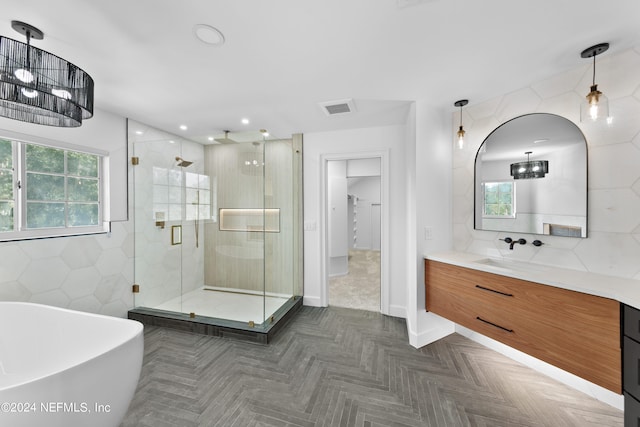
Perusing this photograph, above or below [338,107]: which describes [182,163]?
below

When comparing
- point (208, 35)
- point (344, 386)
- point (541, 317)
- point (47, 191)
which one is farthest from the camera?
point (47, 191)

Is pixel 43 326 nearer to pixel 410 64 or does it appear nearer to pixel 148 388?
pixel 148 388

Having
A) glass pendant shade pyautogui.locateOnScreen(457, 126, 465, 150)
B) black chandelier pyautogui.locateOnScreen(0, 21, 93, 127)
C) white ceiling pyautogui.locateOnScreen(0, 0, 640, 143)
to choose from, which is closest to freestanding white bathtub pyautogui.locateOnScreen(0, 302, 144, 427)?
Answer: black chandelier pyautogui.locateOnScreen(0, 21, 93, 127)

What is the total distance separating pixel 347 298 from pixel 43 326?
3.15 meters

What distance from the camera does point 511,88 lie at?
2135 mm

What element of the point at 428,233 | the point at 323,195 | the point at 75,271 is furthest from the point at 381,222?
the point at 75,271

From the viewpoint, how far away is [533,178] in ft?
6.88

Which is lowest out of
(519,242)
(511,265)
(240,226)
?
(511,265)

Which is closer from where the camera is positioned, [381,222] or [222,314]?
[222,314]

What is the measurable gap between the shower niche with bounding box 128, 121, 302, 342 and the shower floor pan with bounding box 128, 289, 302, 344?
0.01 metres

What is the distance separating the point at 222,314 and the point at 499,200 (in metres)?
3.18

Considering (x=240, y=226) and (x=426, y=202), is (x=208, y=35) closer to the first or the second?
(x=240, y=226)

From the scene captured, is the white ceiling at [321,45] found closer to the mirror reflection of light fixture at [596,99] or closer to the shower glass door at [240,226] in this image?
the mirror reflection of light fixture at [596,99]

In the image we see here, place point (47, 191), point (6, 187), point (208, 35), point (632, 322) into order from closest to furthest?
1. point (632, 322)
2. point (208, 35)
3. point (6, 187)
4. point (47, 191)
